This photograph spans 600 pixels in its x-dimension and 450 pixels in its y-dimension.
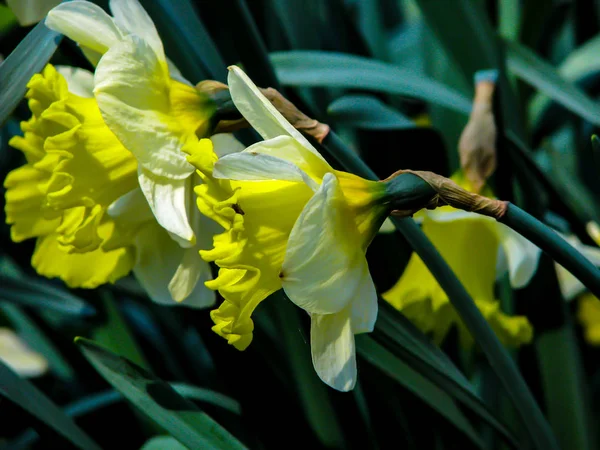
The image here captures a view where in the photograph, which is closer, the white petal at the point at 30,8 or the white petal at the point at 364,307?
the white petal at the point at 364,307

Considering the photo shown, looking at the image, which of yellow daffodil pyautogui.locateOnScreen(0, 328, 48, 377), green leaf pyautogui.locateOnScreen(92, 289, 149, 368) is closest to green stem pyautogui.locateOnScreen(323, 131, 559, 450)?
green leaf pyautogui.locateOnScreen(92, 289, 149, 368)

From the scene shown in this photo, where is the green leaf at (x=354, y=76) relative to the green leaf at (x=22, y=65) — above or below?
below

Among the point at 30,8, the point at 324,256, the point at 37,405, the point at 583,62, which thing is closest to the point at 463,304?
the point at 324,256

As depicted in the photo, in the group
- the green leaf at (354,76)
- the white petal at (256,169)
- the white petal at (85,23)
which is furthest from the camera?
the green leaf at (354,76)

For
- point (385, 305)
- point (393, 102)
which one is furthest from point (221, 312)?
point (393, 102)

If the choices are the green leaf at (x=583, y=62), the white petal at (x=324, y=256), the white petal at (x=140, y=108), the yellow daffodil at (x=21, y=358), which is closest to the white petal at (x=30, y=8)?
the white petal at (x=140, y=108)

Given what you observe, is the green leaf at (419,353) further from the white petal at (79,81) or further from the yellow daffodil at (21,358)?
the yellow daffodil at (21,358)
